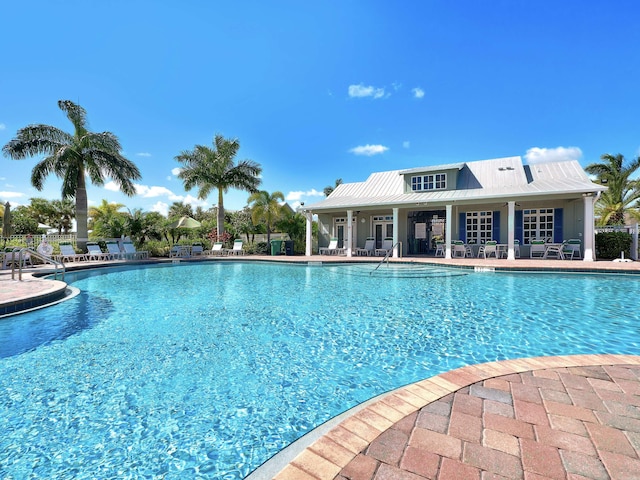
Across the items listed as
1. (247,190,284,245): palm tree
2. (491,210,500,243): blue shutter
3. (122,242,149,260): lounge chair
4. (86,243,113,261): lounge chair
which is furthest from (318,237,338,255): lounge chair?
(86,243,113,261): lounge chair

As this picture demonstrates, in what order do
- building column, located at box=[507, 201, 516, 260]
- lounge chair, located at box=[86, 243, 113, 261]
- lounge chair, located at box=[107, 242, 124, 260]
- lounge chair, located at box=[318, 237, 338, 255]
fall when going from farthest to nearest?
1. lounge chair, located at box=[318, 237, 338, 255]
2. lounge chair, located at box=[107, 242, 124, 260]
3. lounge chair, located at box=[86, 243, 113, 261]
4. building column, located at box=[507, 201, 516, 260]

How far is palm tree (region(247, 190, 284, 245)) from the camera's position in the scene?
66.9 ft

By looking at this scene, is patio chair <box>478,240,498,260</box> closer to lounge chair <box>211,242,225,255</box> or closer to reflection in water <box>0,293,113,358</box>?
lounge chair <box>211,242,225,255</box>

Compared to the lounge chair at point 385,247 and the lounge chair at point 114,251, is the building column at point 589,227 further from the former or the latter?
the lounge chair at point 114,251

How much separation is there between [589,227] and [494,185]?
181 inches

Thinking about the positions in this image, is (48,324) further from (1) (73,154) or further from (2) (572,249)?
(2) (572,249)

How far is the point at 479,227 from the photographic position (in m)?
16.4

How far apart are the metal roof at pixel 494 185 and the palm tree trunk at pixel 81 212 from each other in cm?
1192

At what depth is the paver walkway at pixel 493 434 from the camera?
1.62 meters

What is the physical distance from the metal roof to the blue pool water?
5.82 m

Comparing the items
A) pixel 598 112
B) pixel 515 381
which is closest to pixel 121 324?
pixel 515 381

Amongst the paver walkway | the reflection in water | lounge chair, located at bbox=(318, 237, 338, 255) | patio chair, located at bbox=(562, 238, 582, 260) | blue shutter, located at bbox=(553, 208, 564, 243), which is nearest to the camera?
the paver walkway

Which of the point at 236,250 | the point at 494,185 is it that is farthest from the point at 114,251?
the point at 494,185

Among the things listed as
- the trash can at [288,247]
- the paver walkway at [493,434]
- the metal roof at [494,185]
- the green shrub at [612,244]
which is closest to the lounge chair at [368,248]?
the metal roof at [494,185]
